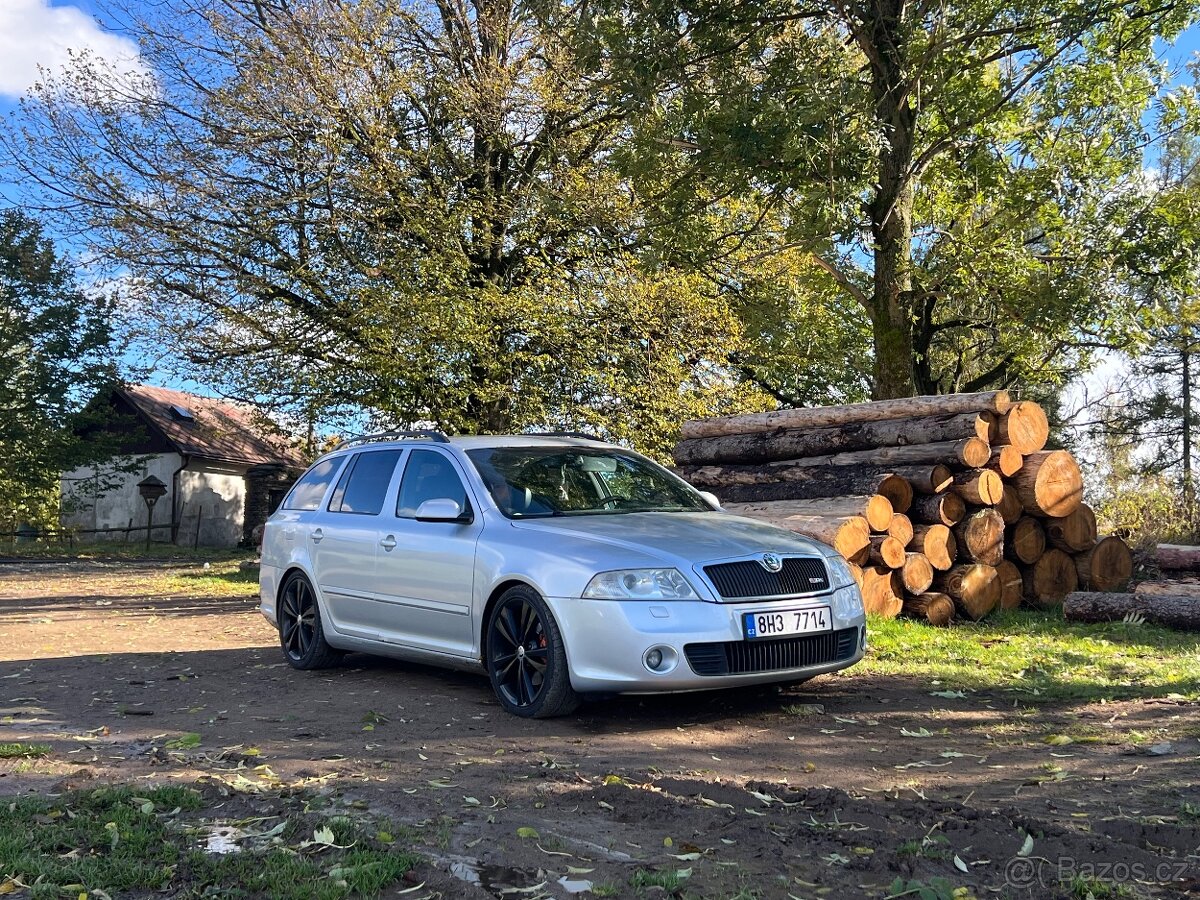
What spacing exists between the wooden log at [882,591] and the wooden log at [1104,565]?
8.99 feet

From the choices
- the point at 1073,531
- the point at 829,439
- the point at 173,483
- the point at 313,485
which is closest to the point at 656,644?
the point at 313,485

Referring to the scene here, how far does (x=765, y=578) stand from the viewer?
604 cm

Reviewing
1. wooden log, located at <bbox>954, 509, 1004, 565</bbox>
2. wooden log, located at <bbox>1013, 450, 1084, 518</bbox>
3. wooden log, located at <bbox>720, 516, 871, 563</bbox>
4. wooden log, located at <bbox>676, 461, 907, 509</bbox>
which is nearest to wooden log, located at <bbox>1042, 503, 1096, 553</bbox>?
wooden log, located at <bbox>1013, 450, 1084, 518</bbox>

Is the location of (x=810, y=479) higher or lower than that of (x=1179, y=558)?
higher

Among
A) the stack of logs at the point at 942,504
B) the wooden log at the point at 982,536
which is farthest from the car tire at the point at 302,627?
the wooden log at the point at 982,536

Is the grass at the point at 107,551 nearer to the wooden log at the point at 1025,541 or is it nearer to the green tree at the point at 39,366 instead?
the green tree at the point at 39,366

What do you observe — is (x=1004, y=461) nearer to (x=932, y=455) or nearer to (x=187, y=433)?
(x=932, y=455)

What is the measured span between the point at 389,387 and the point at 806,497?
9.40 m

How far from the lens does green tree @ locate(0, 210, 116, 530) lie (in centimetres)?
3328

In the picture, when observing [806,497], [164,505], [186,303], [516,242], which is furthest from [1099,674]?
[164,505]

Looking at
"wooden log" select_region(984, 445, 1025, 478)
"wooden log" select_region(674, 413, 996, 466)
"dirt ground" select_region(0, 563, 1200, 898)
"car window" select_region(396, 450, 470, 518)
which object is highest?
"wooden log" select_region(674, 413, 996, 466)

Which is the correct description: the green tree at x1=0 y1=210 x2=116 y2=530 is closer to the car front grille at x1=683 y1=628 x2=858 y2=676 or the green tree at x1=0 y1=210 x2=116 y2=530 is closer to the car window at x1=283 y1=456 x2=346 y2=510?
the car window at x1=283 y1=456 x2=346 y2=510

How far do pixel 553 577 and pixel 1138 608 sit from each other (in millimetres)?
6003

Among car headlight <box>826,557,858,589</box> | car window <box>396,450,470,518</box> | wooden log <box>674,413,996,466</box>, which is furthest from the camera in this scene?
wooden log <box>674,413,996,466</box>
